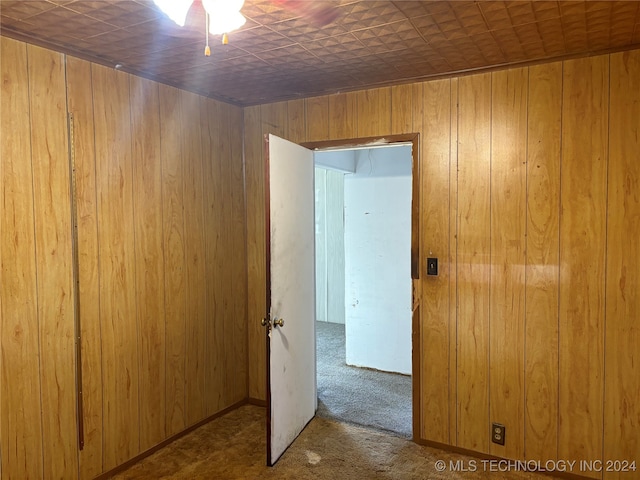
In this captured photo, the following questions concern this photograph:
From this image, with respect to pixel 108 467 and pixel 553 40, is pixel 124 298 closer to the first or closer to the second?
pixel 108 467

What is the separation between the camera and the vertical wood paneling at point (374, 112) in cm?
288

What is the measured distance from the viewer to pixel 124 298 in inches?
101

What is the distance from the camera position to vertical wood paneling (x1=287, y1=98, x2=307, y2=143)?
10.4 ft

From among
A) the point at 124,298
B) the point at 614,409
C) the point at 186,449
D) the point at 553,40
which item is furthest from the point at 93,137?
the point at 614,409

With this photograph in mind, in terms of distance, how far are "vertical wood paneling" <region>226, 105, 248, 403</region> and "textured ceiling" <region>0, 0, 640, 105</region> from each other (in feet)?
2.21

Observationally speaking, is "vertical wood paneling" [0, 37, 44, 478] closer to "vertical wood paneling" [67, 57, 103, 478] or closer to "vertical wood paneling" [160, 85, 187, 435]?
"vertical wood paneling" [67, 57, 103, 478]

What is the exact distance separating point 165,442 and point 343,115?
2.40 meters

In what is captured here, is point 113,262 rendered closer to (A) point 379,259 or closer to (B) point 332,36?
(B) point 332,36

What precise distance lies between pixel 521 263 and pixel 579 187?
501mm


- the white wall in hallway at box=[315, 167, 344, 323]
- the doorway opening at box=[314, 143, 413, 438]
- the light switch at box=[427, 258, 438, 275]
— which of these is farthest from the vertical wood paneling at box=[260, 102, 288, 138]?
the white wall in hallway at box=[315, 167, 344, 323]

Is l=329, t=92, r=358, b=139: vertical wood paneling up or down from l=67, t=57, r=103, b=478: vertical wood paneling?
up

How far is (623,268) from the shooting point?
91.6 inches

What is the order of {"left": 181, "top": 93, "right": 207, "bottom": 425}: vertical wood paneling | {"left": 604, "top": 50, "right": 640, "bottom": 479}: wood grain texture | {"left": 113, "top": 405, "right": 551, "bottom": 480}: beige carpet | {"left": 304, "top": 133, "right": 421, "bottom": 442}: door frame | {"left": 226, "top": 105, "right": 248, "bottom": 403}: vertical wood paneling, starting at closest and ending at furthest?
1. {"left": 604, "top": 50, "right": 640, "bottom": 479}: wood grain texture
2. {"left": 113, "top": 405, "right": 551, "bottom": 480}: beige carpet
3. {"left": 304, "top": 133, "right": 421, "bottom": 442}: door frame
4. {"left": 181, "top": 93, "right": 207, "bottom": 425}: vertical wood paneling
5. {"left": 226, "top": 105, "right": 248, "bottom": 403}: vertical wood paneling

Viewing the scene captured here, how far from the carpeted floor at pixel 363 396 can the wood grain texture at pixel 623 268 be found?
47.3 inches
